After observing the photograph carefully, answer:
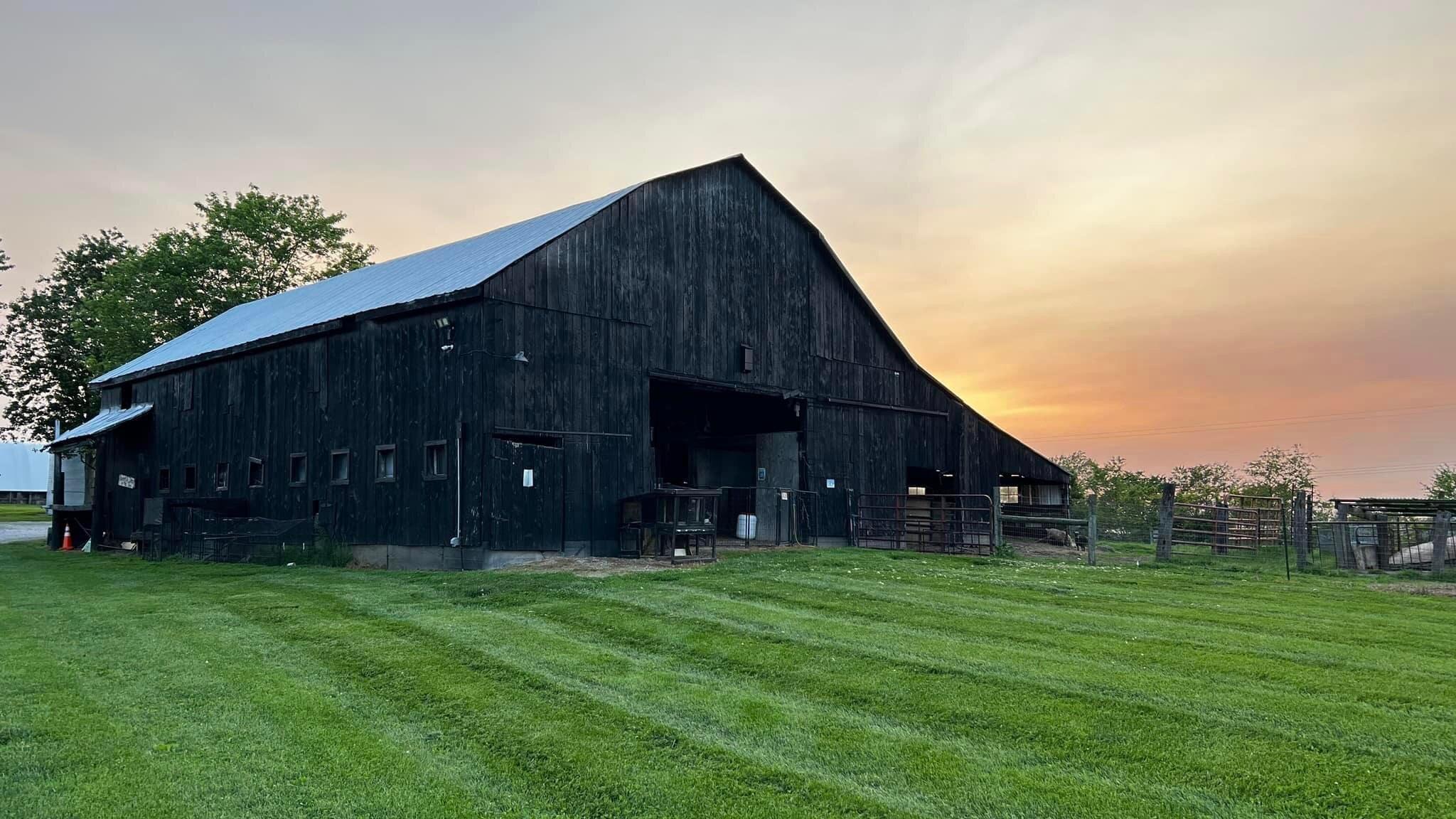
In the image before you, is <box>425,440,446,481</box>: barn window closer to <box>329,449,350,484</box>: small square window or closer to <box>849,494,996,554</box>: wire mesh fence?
<box>329,449,350,484</box>: small square window

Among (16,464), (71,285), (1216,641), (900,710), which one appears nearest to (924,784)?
(900,710)

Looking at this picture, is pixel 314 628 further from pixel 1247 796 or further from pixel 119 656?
pixel 1247 796

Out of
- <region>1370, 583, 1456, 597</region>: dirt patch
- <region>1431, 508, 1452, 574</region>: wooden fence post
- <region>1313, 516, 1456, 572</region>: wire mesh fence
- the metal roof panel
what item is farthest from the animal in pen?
the metal roof panel

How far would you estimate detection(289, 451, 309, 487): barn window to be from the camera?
2166 centimetres

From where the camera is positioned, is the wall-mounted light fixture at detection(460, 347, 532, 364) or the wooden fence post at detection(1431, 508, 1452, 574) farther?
the wall-mounted light fixture at detection(460, 347, 532, 364)

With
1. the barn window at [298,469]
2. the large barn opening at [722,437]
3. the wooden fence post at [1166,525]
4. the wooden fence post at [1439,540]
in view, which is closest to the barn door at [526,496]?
the large barn opening at [722,437]

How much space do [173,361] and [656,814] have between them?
86.6ft

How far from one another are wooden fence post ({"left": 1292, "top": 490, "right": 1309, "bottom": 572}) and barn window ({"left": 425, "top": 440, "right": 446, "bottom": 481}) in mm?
15968

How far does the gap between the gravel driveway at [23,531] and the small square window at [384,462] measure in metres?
21.7

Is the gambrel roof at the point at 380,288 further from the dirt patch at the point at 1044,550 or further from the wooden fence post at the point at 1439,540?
the wooden fence post at the point at 1439,540

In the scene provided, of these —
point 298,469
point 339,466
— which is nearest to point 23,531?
point 298,469

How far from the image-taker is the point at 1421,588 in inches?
584

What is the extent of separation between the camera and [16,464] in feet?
274

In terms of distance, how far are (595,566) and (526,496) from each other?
1964 mm
